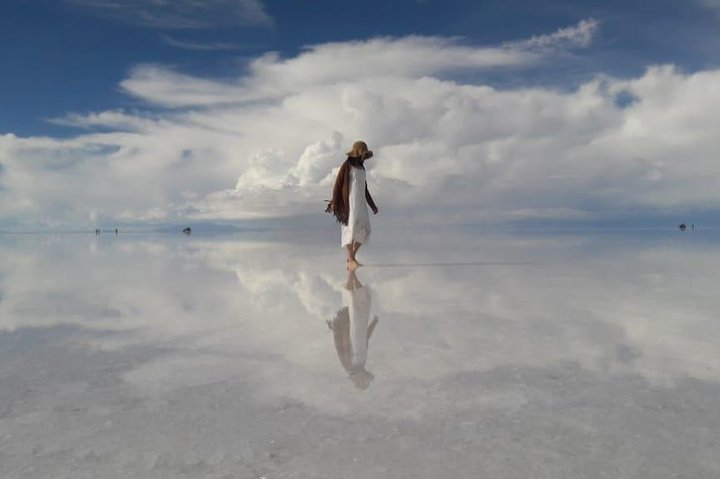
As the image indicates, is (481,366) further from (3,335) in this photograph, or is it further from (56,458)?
(3,335)

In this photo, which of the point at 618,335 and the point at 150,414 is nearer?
the point at 150,414

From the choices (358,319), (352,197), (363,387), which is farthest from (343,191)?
(363,387)

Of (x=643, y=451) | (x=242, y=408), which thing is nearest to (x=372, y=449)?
(x=242, y=408)

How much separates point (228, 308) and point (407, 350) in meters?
3.29

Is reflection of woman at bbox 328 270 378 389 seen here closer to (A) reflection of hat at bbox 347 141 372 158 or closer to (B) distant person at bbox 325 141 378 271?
(B) distant person at bbox 325 141 378 271

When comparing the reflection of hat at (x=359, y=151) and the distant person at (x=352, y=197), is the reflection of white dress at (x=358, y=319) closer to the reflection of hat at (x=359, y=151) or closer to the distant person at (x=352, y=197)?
the distant person at (x=352, y=197)

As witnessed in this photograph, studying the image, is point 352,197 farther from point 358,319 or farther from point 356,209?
point 358,319

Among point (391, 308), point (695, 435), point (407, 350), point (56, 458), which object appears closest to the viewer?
point (56, 458)

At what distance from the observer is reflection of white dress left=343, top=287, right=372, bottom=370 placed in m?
4.57

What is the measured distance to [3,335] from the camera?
5.77 meters

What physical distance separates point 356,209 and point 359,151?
4.11 ft

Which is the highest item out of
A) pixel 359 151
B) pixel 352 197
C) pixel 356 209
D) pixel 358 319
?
pixel 359 151

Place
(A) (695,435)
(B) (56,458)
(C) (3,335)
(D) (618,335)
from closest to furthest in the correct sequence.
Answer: (B) (56,458) → (A) (695,435) → (D) (618,335) → (C) (3,335)

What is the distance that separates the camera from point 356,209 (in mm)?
12438
